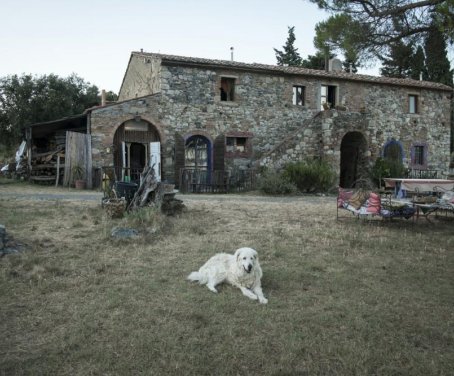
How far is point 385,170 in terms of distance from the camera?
17.0 metres

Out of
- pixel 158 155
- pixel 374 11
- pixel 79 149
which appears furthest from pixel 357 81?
pixel 79 149

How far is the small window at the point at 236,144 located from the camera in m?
16.5

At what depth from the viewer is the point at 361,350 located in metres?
3.02

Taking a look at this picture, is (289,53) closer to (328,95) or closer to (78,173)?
(328,95)

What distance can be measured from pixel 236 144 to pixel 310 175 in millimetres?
3588

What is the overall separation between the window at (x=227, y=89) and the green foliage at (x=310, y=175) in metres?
4.04

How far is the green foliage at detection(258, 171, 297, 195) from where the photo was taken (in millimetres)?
13825

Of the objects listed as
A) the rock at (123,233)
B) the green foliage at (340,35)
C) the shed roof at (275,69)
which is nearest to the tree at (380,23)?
the green foliage at (340,35)

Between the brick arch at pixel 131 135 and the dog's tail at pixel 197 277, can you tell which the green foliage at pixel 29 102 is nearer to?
the brick arch at pixel 131 135

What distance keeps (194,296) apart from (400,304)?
2107mm

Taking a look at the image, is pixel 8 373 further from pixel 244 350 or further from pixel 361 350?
pixel 361 350

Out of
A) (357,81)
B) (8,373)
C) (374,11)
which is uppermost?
(357,81)

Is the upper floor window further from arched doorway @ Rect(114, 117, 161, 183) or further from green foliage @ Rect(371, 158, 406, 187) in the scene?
green foliage @ Rect(371, 158, 406, 187)

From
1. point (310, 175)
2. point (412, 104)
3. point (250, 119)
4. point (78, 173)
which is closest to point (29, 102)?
point (78, 173)
